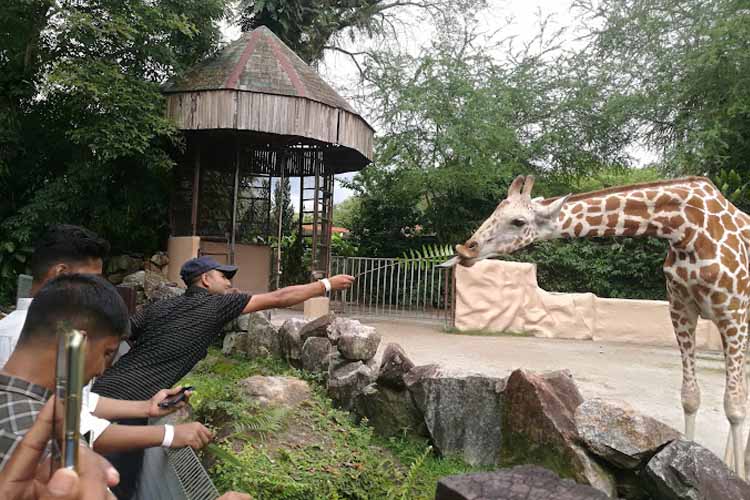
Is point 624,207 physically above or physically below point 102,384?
above

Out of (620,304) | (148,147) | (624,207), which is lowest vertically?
(620,304)

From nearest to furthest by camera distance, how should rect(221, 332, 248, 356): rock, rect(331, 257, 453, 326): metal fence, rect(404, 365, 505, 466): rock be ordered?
rect(404, 365, 505, 466): rock < rect(221, 332, 248, 356): rock < rect(331, 257, 453, 326): metal fence

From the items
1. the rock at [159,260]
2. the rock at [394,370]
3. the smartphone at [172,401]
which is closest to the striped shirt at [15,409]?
the smartphone at [172,401]

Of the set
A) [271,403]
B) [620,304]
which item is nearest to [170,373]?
[271,403]

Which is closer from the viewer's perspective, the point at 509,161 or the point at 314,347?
the point at 314,347

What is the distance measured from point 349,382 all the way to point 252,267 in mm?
8428

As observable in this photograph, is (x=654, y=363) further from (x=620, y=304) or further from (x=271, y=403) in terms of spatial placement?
(x=271, y=403)

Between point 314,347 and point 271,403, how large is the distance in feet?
5.08

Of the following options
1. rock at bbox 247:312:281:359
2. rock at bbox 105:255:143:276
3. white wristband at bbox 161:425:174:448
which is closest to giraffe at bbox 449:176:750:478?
white wristband at bbox 161:425:174:448

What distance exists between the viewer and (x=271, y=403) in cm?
396

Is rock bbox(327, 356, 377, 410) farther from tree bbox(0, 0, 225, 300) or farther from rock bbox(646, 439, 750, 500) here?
tree bbox(0, 0, 225, 300)

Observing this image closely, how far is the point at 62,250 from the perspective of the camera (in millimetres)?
2586

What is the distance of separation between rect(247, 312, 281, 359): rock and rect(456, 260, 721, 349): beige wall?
193 inches

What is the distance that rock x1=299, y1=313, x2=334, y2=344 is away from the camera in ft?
18.7
